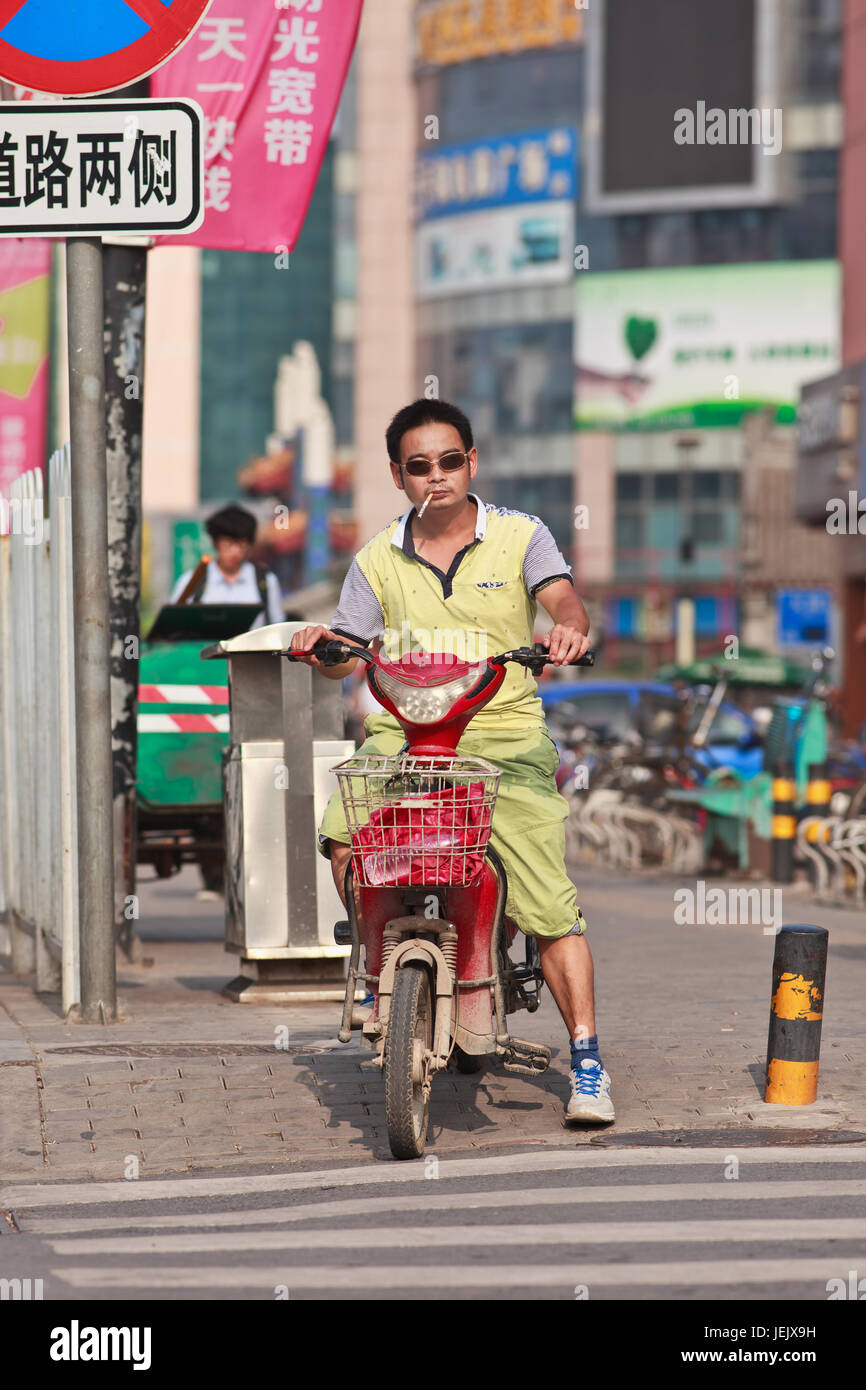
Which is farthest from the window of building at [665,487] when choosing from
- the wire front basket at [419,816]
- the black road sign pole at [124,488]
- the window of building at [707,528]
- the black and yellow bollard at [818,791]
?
the wire front basket at [419,816]

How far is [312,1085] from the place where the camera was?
6445 mm

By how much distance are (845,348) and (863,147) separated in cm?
249

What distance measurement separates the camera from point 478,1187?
17.4 feet

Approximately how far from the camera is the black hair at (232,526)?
1152cm

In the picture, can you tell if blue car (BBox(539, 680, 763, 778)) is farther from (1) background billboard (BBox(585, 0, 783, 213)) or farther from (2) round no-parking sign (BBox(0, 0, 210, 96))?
(1) background billboard (BBox(585, 0, 783, 213))

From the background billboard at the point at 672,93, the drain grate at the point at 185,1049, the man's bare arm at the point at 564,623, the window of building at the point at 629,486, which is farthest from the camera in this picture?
the window of building at the point at 629,486

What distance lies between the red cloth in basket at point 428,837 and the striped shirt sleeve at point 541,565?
0.70 meters

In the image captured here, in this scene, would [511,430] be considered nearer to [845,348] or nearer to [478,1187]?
[845,348]

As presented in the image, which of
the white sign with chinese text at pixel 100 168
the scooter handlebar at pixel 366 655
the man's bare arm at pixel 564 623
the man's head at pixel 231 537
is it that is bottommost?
the scooter handlebar at pixel 366 655

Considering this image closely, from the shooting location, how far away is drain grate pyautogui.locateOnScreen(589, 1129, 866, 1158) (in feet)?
18.9

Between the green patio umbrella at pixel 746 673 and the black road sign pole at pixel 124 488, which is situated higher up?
the black road sign pole at pixel 124 488

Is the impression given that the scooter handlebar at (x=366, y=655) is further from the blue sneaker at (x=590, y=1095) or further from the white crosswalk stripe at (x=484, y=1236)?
the white crosswalk stripe at (x=484, y=1236)
